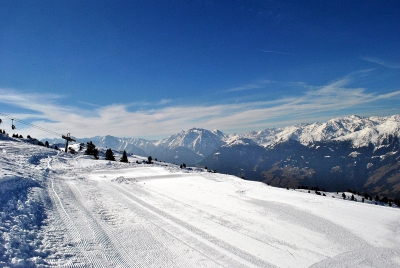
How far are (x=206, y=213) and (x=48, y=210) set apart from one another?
6.77 metres

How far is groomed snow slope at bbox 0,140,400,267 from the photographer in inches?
240

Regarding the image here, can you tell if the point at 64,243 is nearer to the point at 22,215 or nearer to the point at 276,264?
the point at 22,215

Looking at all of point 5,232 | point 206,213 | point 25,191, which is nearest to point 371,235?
point 206,213

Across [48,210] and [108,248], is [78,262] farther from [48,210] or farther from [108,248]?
[48,210]

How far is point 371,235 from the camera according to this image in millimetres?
7902

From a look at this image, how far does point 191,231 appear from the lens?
321 inches

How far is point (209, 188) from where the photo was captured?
1595cm

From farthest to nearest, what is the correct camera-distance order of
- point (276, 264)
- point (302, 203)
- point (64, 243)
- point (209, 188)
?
1. point (209, 188)
2. point (302, 203)
3. point (64, 243)
4. point (276, 264)

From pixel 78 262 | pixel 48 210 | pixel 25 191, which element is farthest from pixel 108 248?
pixel 25 191

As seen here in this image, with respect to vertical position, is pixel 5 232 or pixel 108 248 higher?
pixel 5 232

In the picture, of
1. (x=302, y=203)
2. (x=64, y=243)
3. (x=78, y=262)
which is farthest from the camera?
(x=302, y=203)

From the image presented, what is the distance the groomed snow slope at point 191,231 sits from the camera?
20.0 feet

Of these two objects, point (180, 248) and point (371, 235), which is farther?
point (371, 235)

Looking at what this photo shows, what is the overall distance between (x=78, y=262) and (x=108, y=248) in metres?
1.05
